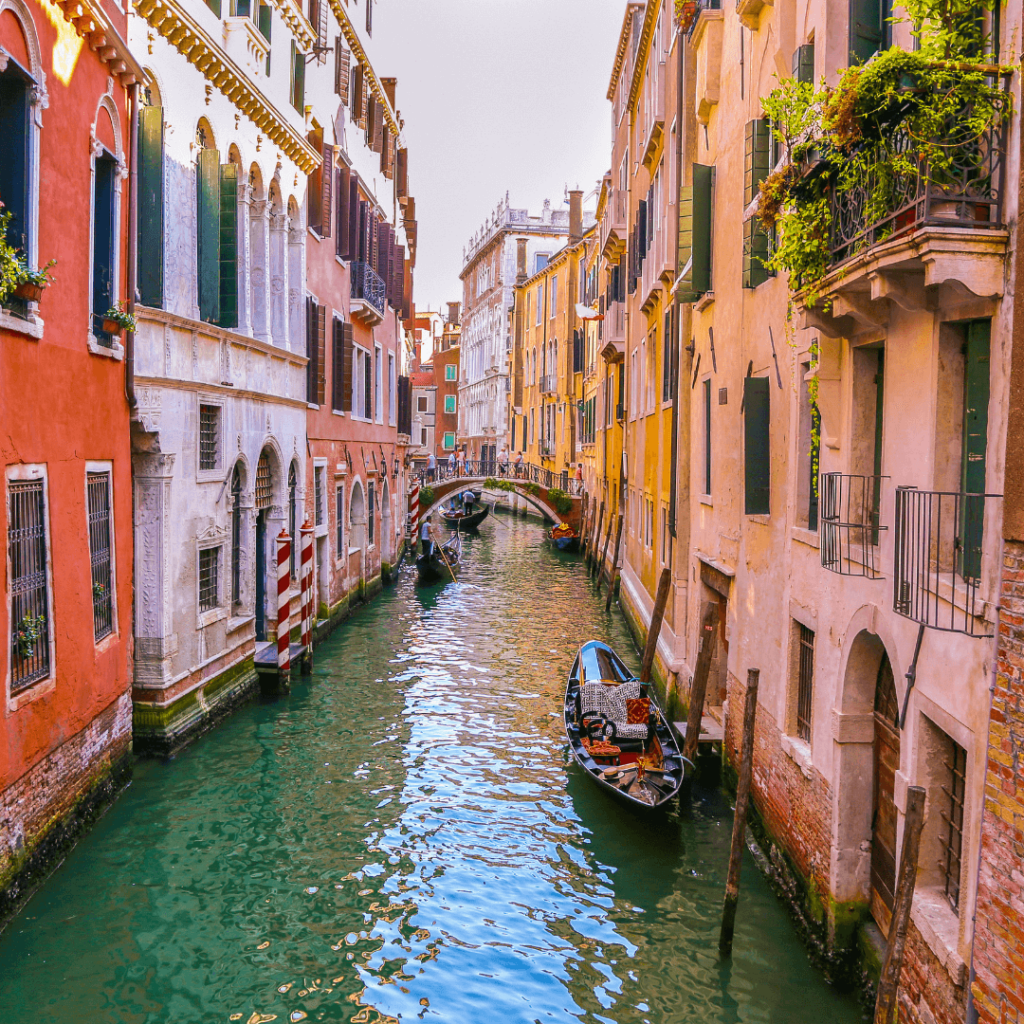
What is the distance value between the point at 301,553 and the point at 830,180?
1040 cm

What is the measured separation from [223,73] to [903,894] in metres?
10.8

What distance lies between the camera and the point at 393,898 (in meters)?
7.15

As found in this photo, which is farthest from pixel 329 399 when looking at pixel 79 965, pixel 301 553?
pixel 79 965

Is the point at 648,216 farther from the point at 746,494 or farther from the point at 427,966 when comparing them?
the point at 427,966

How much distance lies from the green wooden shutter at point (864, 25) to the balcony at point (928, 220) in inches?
65.4

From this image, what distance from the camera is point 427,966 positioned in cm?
624

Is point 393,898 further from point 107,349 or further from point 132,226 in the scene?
point 132,226

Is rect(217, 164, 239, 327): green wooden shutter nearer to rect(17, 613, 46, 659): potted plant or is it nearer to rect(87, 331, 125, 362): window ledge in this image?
rect(87, 331, 125, 362): window ledge

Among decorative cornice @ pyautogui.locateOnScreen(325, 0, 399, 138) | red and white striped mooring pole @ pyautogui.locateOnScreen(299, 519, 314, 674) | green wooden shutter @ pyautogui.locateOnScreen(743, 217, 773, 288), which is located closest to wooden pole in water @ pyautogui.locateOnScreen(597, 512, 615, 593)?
red and white striped mooring pole @ pyautogui.locateOnScreen(299, 519, 314, 674)

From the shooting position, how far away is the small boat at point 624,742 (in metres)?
8.42

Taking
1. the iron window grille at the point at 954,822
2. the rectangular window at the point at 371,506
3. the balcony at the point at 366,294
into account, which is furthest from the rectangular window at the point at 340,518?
the iron window grille at the point at 954,822

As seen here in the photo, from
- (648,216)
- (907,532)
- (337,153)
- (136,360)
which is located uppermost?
(337,153)

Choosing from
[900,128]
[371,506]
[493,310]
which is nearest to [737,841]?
[900,128]

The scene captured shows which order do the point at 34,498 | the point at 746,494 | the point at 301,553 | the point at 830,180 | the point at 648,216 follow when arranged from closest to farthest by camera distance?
the point at 830,180, the point at 34,498, the point at 746,494, the point at 301,553, the point at 648,216
